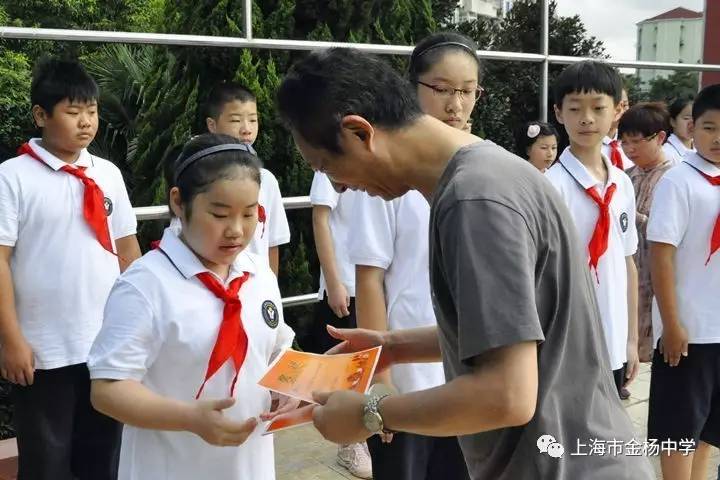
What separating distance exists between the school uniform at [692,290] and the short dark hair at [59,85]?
6.53 feet

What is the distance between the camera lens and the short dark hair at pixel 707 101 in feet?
9.27

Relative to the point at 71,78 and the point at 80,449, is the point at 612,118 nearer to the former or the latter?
the point at 71,78

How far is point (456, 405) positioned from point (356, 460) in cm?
218

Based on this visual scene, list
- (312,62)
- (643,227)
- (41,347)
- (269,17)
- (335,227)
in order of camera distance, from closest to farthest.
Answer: (312,62) → (41,347) → (335,227) → (643,227) → (269,17)

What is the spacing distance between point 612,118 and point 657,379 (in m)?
0.95

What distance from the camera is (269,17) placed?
4.50 m

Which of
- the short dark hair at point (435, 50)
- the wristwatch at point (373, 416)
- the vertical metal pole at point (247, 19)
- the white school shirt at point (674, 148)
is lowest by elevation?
the wristwatch at point (373, 416)

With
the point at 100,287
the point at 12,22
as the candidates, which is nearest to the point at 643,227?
the point at 100,287

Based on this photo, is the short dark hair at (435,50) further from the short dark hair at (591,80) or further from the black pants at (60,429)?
the black pants at (60,429)

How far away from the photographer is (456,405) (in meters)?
1.12

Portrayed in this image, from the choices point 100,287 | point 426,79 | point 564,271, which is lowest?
point 100,287

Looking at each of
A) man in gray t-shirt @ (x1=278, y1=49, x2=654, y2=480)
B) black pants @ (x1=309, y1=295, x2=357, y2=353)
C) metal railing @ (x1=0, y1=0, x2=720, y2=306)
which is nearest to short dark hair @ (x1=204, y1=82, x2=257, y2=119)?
metal railing @ (x1=0, y1=0, x2=720, y2=306)

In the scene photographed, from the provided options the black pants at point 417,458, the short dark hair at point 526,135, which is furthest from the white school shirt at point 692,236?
the short dark hair at point 526,135

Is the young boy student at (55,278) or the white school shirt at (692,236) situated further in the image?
the white school shirt at (692,236)
